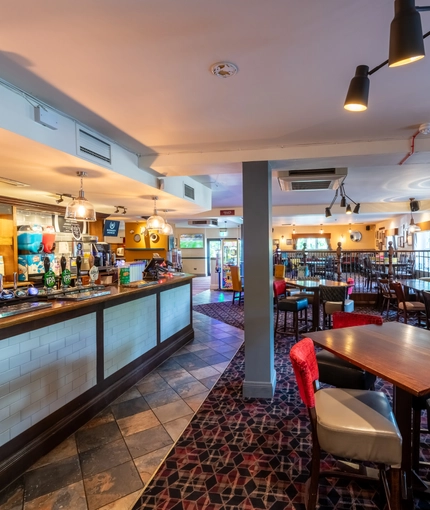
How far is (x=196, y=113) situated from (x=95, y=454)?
106 inches

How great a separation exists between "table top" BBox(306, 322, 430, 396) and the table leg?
17 cm

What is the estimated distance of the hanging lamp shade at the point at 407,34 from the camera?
1.06m

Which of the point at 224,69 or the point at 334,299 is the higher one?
the point at 224,69

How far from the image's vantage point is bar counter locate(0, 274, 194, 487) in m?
2.00

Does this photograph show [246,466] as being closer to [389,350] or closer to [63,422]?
[389,350]

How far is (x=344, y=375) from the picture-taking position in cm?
220

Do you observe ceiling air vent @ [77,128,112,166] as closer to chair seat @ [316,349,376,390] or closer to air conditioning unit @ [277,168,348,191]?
air conditioning unit @ [277,168,348,191]

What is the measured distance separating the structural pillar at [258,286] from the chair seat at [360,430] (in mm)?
1324

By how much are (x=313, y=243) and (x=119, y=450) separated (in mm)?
15750

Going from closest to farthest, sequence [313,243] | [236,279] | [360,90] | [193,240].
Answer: [360,90]
[236,279]
[193,240]
[313,243]

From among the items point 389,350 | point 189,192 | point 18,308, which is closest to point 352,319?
point 389,350

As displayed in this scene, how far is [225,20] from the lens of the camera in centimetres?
143

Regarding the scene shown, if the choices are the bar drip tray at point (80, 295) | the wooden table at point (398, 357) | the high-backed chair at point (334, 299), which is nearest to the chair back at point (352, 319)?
the wooden table at point (398, 357)

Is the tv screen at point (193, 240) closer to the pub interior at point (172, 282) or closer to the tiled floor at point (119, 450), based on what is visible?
the pub interior at point (172, 282)
